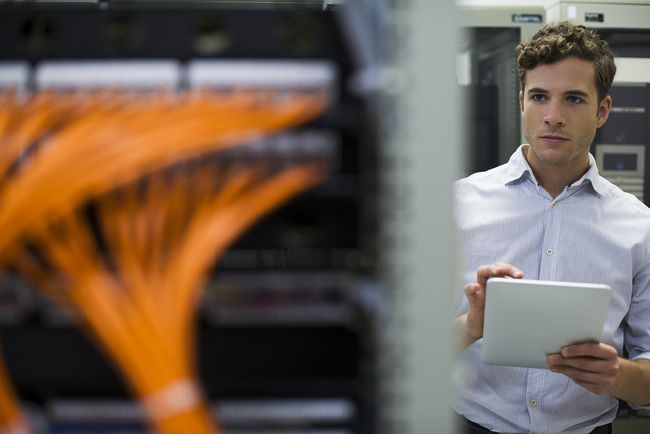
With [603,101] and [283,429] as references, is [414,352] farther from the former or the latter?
[603,101]

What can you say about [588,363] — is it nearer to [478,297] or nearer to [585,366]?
[585,366]

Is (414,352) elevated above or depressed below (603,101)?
below

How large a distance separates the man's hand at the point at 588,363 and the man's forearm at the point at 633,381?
8cm

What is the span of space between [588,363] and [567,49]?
0.83 metres

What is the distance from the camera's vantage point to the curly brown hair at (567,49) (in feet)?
5.48

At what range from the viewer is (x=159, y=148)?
469mm

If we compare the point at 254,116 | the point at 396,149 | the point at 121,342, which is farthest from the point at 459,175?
the point at 121,342

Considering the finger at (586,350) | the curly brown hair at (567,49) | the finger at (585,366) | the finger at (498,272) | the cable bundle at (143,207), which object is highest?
the curly brown hair at (567,49)

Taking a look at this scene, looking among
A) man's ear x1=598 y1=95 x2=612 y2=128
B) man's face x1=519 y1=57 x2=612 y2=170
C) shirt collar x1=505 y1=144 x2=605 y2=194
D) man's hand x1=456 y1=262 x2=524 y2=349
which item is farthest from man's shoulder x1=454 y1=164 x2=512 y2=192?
man's hand x1=456 y1=262 x2=524 y2=349

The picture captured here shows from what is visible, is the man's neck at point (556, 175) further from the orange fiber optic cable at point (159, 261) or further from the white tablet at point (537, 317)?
the orange fiber optic cable at point (159, 261)

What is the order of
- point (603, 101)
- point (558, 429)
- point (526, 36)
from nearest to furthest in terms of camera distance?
point (558, 429) < point (603, 101) < point (526, 36)

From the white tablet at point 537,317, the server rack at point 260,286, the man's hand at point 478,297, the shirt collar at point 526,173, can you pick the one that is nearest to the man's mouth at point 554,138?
the shirt collar at point 526,173

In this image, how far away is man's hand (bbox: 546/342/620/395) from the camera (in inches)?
51.2

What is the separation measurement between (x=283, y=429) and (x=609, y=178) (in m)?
2.04
